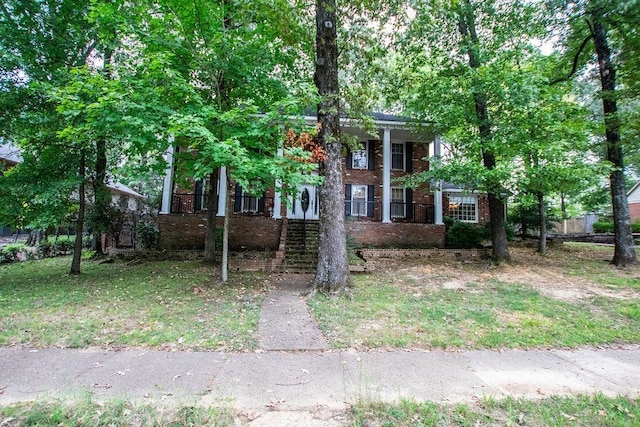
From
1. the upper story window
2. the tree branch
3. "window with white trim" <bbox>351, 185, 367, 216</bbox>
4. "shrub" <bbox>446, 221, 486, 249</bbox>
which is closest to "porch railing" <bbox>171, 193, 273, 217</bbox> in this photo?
"window with white trim" <bbox>351, 185, 367, 216</bbox>

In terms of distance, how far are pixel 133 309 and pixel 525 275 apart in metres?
10.2

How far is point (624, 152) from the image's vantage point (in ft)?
36.2

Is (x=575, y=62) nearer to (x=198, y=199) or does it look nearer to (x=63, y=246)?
(x=198, y=199)

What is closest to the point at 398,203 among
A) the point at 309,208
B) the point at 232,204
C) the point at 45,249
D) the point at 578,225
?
Answer: the point at 309,208

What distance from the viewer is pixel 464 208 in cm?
1877

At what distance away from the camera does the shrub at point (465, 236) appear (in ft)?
44.7

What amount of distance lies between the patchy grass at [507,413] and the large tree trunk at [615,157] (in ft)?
33.1

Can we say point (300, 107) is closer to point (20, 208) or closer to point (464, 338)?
point (464, 338)

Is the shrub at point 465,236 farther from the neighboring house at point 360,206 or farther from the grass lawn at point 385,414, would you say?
the grass lawn at point 385,414

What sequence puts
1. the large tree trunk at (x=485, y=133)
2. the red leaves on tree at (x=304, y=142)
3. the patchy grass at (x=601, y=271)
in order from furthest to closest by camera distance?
the large tree trunk at (x=485, y=133) → the patchy grass at (x=601, y=271) → the red leaves on tree at (x=304, y=142)

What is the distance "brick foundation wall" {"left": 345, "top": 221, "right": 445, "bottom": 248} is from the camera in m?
13.8

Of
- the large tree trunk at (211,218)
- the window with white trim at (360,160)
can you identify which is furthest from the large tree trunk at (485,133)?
the large tree trunk at (211,218)

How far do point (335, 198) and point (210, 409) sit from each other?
5.17m

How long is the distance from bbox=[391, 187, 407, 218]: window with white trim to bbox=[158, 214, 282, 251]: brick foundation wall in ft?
19.9
